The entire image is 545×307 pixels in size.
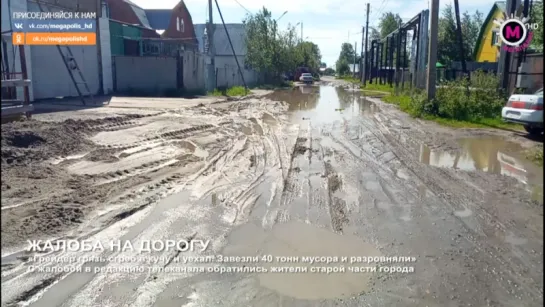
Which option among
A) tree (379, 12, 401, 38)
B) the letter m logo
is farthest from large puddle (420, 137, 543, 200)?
tree (379, 12, 401, 38)

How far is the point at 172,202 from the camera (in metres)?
6.21

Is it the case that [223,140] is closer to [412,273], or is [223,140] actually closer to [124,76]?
[412,273]

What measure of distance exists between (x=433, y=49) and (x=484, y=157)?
797 centimetres

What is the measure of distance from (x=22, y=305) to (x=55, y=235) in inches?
53.9

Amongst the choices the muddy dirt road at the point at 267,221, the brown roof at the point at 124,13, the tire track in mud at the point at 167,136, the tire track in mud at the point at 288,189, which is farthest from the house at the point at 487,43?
the tire track in mud at the point at 288,189

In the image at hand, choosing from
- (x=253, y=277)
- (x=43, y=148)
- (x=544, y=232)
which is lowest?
(x=253, y=277)

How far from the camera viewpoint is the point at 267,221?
18.2 feet

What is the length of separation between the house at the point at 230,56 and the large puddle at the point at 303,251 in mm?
30246

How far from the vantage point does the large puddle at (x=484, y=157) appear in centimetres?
786

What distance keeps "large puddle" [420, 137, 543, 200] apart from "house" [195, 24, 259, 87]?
2610 cm

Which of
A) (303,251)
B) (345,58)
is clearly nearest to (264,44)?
(303,251)

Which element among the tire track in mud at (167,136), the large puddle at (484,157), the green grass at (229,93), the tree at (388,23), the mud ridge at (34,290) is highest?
the tree at (388,23)

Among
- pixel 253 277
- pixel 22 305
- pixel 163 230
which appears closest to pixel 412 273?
pixel 253 277
